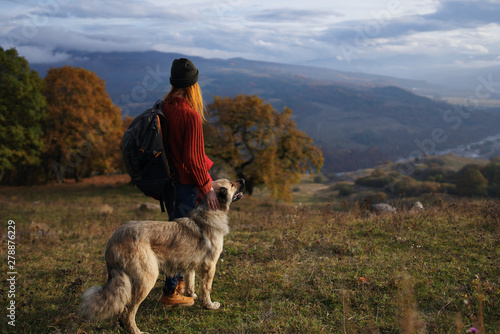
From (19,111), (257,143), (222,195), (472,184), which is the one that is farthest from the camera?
(472,184)

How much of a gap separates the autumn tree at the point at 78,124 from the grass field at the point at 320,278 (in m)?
25.6

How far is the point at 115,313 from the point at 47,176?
127 ft

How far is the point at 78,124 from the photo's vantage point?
105ft

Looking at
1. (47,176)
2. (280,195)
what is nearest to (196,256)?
(280,195)

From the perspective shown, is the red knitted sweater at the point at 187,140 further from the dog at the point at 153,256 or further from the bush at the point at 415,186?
the bush at the point at 415,186

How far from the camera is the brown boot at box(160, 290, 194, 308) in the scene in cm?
481

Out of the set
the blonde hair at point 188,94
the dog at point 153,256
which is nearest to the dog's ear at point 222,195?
the dog at point 153,256

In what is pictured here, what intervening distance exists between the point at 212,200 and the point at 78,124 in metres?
32.3

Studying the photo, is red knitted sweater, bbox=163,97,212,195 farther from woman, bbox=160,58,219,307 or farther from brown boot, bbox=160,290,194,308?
brown boot, bbox=160,290,194,308

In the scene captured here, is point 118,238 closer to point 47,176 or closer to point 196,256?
point 196,256

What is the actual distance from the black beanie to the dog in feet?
4.76

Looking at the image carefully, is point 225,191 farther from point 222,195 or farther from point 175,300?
point 175,300

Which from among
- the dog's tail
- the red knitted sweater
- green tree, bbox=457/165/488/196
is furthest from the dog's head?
green tree, bbox=457/165/488/196

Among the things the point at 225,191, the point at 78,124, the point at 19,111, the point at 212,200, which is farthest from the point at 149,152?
the point at 78,124
